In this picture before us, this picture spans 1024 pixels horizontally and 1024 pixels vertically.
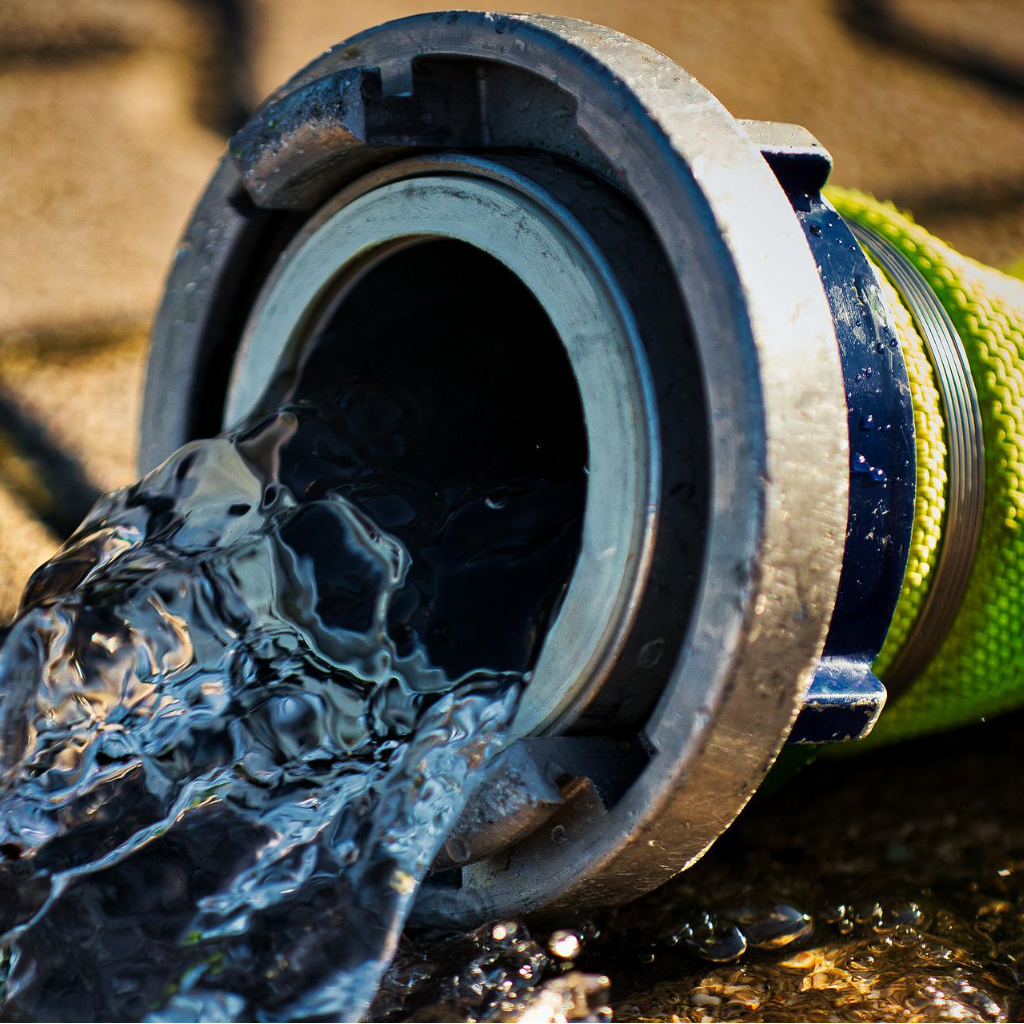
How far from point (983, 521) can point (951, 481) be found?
0.23 feet

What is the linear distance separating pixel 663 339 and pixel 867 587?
0.29 m

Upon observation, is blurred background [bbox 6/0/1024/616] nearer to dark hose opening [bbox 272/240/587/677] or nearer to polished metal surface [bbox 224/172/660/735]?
dark hose opening [bbox 272/240/587/677]

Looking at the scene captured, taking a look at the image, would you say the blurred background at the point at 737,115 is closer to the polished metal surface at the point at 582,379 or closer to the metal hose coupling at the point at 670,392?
the metal hose coupling at the point at 670,392

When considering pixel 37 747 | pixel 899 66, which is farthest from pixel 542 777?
pixel 899 66

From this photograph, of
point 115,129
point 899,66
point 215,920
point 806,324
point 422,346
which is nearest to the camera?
point 806,324

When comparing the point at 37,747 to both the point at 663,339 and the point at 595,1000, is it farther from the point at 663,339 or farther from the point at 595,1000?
the point at 663,339

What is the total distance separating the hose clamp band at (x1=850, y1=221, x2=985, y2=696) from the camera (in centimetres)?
122

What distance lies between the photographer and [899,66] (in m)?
3.25

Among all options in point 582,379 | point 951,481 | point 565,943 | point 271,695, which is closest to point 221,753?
point 271,695

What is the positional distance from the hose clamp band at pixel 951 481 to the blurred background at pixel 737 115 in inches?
9.2

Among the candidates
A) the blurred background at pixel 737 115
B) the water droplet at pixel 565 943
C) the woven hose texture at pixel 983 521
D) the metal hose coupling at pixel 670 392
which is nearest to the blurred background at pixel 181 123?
the blurred background at pixel 737 115

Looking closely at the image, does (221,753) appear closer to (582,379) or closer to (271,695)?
(271,695)

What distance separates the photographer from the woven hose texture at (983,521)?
1.21 m

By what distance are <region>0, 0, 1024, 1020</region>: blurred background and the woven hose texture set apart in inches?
6.0
